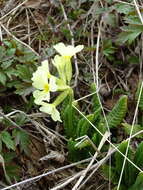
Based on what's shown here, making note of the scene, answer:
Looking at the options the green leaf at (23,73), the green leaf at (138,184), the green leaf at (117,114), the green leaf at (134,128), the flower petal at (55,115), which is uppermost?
the green leaf at (23,73)

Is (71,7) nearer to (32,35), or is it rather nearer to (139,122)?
(32,35)

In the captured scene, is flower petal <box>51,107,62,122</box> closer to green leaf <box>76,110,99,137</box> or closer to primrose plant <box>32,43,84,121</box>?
primrose plant <box>32,43,84,121</box>

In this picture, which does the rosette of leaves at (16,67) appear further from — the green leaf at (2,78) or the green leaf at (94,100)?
the green leaf at (94,100)

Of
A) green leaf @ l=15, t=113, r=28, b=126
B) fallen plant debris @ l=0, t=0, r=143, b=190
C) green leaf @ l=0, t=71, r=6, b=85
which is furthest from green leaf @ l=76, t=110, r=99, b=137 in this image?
green leaf @ l=0, t=71, r=6, b=85

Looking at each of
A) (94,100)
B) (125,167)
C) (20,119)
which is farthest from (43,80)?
(125,167)

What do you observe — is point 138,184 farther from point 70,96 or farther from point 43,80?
point 43,80

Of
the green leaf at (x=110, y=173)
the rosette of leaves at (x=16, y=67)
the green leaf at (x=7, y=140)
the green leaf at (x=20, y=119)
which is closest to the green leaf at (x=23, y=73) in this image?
the rosette of leaves at (x=16, y=67)
